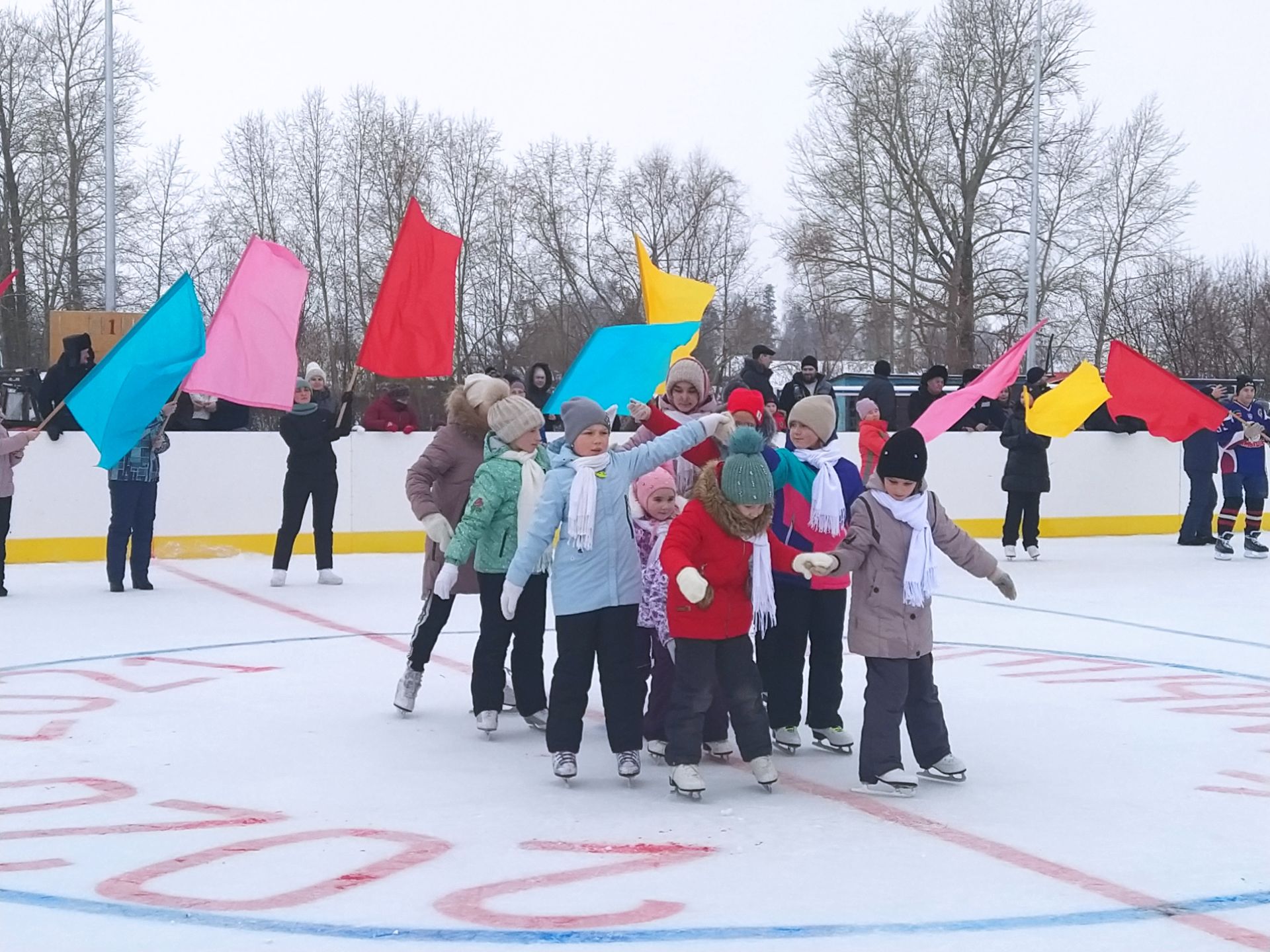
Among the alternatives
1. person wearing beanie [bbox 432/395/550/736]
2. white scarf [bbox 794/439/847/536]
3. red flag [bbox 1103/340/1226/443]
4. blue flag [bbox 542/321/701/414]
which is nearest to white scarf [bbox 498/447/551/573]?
person wearing beanie [bbox 432/395/550/736]

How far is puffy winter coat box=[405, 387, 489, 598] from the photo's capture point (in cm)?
698

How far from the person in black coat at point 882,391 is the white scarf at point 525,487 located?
10204 millimetres

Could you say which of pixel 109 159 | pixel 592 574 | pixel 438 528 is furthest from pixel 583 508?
pixel 109 159

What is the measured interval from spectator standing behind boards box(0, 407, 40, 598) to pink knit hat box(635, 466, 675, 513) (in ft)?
22.4

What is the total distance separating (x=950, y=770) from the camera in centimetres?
557

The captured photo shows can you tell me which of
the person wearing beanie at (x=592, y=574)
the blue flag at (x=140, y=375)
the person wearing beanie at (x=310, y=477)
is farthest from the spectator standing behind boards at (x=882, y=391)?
the person wearing beanie at (x=592, y=574)

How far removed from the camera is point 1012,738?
21.0ft

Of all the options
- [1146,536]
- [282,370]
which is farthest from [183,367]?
[1146,536]

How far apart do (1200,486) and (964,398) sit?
7.63 metres

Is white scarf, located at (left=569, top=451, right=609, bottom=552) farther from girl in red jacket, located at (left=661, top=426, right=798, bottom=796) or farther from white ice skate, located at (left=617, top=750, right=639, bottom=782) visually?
white ice skate, located at (left=617, top=750, right=639, bottom=782)

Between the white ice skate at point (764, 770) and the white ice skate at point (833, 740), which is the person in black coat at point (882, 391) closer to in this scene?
the white ice skate at point (833, 740)

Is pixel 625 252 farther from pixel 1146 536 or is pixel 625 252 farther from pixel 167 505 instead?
pixel 167 505

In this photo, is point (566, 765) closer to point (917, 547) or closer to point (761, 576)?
point (761, 576)

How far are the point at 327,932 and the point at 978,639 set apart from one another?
630 centimetres
